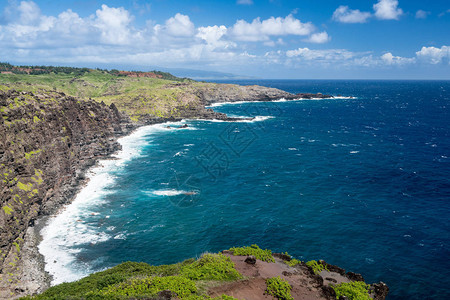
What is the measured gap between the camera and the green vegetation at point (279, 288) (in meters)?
27.8

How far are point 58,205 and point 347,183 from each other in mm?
62821

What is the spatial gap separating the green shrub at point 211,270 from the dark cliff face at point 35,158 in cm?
2501

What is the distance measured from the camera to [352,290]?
30.0 meters

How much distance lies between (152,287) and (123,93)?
163195 millimetres

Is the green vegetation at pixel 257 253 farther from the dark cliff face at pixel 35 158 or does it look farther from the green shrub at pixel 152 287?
the dark cliff face at pixel 35 158

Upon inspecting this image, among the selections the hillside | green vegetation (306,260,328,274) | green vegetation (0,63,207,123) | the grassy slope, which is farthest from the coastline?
the grassy slope

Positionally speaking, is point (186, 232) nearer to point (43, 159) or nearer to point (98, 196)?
point (98, 196)

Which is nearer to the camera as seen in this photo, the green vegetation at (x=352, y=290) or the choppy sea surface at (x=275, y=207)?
the green vegetation at (x=352, y=290)

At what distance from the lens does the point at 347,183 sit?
68438 mm

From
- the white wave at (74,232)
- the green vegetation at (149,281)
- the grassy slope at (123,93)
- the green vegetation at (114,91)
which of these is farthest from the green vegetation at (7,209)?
the grassy slope at (123,93)

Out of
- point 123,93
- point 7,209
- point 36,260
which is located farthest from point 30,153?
point 123,93

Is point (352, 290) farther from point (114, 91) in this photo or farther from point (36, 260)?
point (114, 91)

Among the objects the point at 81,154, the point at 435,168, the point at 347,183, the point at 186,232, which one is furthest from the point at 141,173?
the point at 435,168

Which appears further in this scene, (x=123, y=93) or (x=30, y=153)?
(x=123, y=93)
